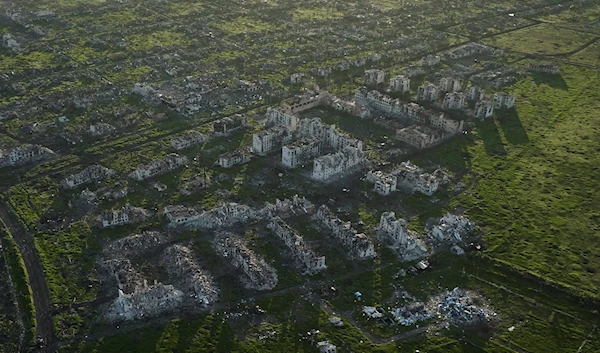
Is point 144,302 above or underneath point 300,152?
underneath

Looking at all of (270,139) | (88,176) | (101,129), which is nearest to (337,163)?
(270,139)

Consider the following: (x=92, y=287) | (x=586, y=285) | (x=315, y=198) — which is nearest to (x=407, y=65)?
(x=315, y=198)

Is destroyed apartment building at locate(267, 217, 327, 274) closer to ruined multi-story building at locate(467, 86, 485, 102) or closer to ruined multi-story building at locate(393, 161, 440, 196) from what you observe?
ruined multi-story building at locate(393, 161, 440, 196)

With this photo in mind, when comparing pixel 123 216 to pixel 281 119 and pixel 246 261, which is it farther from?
pixel 281 119

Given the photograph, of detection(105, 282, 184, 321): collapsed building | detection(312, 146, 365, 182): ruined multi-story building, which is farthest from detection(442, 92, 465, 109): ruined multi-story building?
detection(105, 282, 184, 321): collapsed building

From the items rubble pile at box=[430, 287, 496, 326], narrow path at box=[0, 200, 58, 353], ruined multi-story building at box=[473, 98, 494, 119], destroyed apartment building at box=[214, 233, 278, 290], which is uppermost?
ruined multi-story building at box=[473, 98, 494, 119]

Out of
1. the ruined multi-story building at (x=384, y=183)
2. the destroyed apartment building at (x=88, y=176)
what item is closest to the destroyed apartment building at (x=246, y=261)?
the ruined multi-story building at (x=384, y=183)
